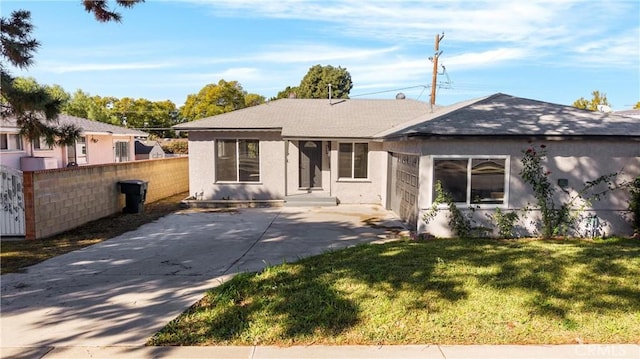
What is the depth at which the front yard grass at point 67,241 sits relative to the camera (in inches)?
314

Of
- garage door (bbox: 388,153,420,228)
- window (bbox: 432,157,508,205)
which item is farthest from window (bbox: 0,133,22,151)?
window (bbox: 432,157,508,205)

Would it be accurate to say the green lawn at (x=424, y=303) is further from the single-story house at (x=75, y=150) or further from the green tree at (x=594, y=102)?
the green tree at (x=594, y=102)

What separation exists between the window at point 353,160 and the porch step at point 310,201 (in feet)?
3.75

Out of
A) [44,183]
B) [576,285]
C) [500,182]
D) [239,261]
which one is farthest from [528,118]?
[44,183]

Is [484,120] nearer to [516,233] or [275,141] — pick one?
[516,233]

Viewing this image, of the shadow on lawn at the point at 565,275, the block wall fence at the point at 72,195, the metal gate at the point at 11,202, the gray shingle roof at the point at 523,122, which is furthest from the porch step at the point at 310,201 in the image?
the metal gate at the point at 11,202

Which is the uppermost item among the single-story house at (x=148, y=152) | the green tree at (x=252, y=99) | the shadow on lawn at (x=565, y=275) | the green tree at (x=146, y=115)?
the green tree at (x=252, y=99)

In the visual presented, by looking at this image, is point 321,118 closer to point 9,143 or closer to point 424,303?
point 424,303

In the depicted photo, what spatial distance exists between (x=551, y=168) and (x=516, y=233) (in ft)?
5.91

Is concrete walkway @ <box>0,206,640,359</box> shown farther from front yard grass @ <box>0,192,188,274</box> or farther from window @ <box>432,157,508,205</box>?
window @ <box>432,157,508,205</box>

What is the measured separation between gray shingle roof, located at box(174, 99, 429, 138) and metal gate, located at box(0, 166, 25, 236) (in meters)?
6.55

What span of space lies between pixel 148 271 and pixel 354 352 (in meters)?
4.50

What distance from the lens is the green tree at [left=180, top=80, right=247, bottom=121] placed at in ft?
178

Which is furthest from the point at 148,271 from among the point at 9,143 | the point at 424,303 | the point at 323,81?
the point at 323,81
